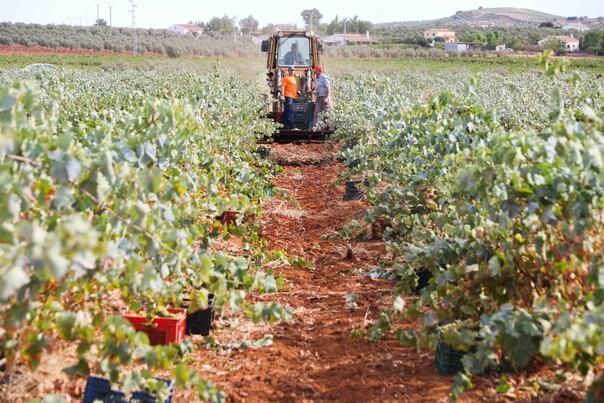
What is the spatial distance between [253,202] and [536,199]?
14.6 feet

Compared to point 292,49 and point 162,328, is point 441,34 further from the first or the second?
point 162,328

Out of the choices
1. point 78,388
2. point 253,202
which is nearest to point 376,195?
point 253,202

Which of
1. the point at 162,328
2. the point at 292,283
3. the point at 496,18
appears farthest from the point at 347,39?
the point at 162,328

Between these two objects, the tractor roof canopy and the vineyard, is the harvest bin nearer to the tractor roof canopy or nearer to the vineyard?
the vineyard

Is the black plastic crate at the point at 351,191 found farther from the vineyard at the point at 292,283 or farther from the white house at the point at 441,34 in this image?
the white house at the point at 441,34

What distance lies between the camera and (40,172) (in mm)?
3738

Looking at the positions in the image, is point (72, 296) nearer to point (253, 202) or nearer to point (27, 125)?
point (27, 125)

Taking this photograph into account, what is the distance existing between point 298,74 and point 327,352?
14.1 metres

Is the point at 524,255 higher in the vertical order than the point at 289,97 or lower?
lower

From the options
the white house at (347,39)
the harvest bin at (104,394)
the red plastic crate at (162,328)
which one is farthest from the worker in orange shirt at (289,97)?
the white house at (347,39)

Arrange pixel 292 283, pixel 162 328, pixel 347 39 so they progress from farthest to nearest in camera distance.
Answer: pixel 347 39 → pixel 292 283 → pixel 162 328

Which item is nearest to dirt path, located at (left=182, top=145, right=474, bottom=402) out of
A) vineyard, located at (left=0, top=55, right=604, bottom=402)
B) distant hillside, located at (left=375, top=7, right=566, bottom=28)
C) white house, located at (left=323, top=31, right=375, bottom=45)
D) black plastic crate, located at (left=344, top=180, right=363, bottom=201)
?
vineyard, located at (left=0, top=55, right=604, bottom=402)

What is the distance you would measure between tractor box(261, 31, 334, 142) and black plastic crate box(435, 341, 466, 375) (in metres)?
13.2

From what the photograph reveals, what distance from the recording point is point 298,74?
1955 centimetres
